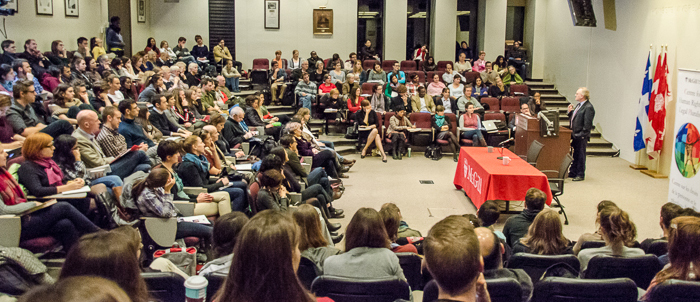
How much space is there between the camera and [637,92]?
34.1 feet

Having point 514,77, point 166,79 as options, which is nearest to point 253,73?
point 166,79

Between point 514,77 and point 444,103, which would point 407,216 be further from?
point 514,77

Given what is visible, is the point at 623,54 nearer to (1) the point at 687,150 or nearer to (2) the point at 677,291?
(1) the point at 687,150

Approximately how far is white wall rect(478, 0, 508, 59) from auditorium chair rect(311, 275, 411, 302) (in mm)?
14086

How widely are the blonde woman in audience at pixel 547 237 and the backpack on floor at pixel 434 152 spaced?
6674mm

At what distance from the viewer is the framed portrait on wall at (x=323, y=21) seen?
1588 cm

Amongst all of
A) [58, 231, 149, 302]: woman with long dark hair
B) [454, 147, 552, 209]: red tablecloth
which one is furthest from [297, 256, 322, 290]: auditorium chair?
[454, 147, 552, 209]: red tablecloth

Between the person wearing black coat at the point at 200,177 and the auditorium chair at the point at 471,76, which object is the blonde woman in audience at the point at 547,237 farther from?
the auditorium chair at the point at 471,76

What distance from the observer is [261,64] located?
15.2 m

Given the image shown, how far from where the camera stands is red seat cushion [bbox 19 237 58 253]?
168 inches

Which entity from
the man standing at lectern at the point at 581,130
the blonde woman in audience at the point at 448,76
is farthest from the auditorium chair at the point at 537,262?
the blonde woman in audience at the point at 448,76

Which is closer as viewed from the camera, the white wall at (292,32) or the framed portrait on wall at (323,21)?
the white wall at (292,32)

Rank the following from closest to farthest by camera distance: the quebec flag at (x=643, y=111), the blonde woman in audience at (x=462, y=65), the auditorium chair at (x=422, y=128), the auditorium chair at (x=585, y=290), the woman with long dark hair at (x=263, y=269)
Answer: the woman with long dark hair at (x=263, y=269), the auditorium chair at (x=585, y=290), the quebec flag at (x=643, y=111), the auditorium chair at (x=422, y=128), the blonde woman in audience at (x=462, y=65)

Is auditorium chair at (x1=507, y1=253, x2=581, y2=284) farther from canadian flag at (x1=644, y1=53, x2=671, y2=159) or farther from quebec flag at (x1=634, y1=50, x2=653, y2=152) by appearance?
quebec flag at (x1=634, y1=50, x2=653, y2=152)
